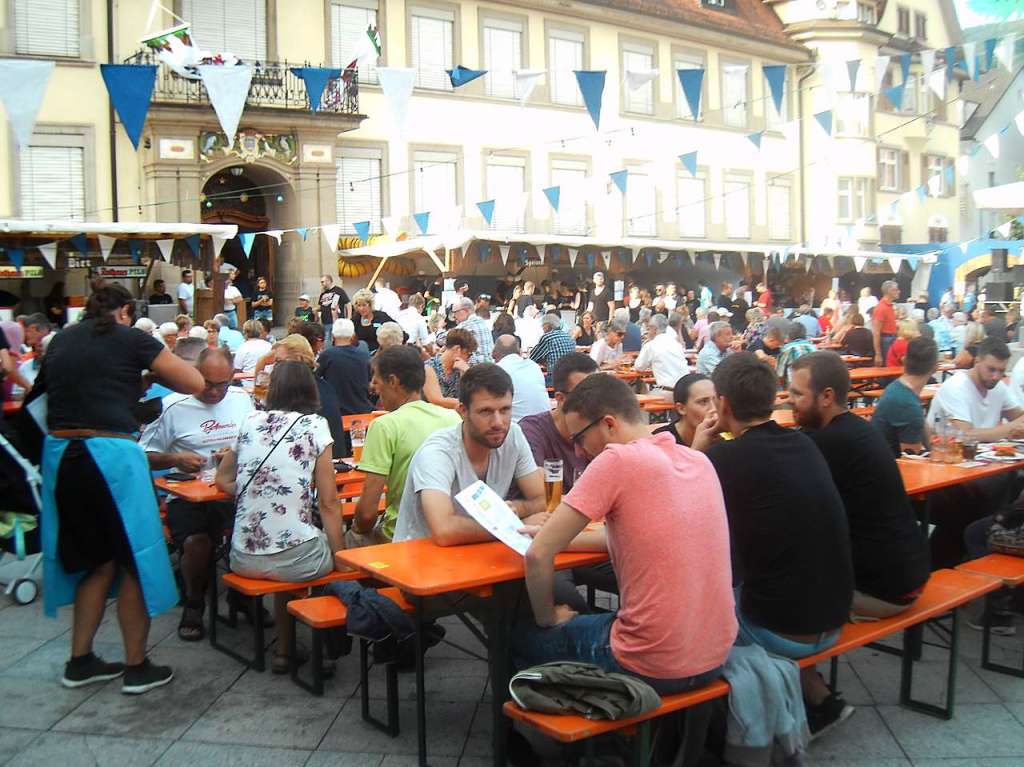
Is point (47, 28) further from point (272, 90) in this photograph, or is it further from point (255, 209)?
point (255, 209)

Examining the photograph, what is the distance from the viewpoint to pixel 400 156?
24.3 m

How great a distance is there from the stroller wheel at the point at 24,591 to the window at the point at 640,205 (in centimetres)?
2409

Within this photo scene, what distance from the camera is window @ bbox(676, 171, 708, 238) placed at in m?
29.7

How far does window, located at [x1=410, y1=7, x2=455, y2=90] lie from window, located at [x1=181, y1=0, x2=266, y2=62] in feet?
12.1

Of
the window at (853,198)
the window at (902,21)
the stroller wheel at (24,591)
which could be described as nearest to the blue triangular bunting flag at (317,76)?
the stroller wheel at (24,591)

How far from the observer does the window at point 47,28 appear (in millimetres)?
19969

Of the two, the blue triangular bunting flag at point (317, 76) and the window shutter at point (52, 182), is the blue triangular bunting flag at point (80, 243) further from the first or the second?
the blue triangular bunting flag at point (317, 76)

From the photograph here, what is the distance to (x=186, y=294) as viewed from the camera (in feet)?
61.4

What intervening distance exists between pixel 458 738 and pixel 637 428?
1.43m

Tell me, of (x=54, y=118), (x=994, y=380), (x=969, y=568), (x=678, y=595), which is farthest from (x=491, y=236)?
(x=678, y=595)

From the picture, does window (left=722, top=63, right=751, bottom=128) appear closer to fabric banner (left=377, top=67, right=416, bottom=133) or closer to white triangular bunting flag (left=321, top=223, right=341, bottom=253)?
white triangular bunting flag (left=321, top=223, right=341, bottom=253)

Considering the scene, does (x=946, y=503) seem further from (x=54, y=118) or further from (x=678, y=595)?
(x=54, y=118)

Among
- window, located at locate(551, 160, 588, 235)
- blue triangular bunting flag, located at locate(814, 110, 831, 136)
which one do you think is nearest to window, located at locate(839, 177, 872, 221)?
window, located at locate(551, 160, 588, 235)

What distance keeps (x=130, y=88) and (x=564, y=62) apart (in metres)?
19.0
